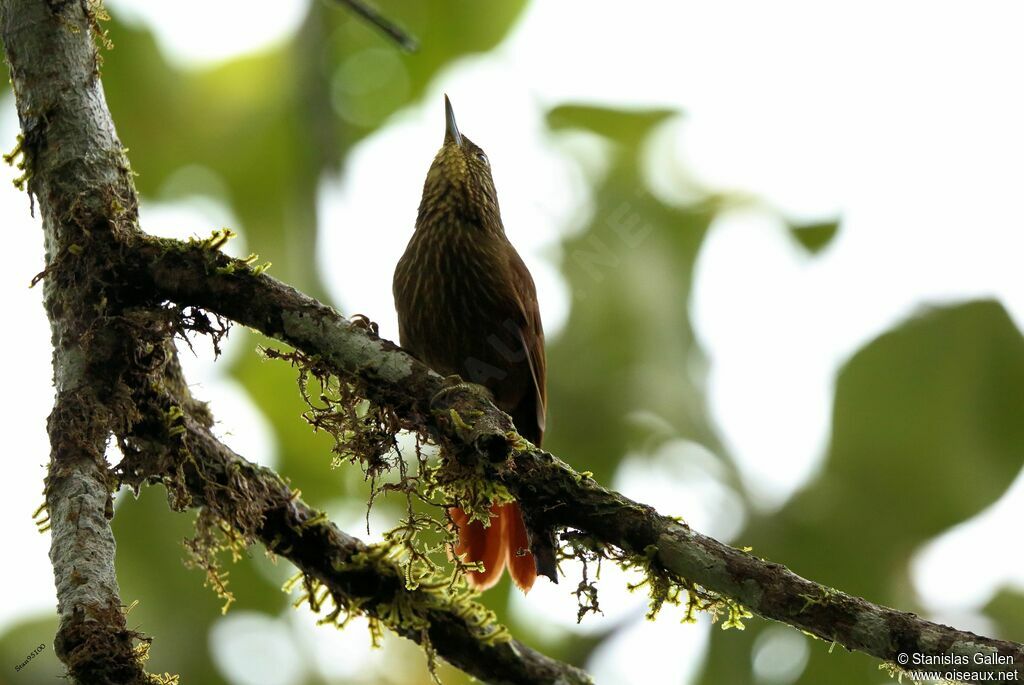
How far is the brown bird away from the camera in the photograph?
11.9 feet

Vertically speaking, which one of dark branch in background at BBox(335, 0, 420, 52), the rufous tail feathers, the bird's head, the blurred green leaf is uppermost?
the blurred green leaf

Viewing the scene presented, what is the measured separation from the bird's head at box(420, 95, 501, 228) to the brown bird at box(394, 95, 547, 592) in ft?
0.07

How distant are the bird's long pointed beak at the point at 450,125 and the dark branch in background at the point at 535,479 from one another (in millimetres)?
2278

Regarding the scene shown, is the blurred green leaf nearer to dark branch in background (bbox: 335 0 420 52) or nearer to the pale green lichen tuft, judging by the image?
dark branch in background (bbox: 335 0 420 52)

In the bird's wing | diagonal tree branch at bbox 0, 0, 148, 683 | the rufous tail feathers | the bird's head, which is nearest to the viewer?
diagonal tree branch at bbox 0, 0, 148, 683

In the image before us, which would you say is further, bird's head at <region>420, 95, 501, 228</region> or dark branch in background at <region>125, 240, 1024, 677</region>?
bird's head at <region>420, 95, 501, 228</region>

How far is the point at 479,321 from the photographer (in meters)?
3.83

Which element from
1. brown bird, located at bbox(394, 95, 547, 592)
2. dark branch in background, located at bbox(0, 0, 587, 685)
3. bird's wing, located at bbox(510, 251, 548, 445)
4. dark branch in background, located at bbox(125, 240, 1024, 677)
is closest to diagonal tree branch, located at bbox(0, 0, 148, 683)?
dark branch in background, located at bbox(0, 0, 587, 685)

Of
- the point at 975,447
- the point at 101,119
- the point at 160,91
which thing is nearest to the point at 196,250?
the point at 101,119

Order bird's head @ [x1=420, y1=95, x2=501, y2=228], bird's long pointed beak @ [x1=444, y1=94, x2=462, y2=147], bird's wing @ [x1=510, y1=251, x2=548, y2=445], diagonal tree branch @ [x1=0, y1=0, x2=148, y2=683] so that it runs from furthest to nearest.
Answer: bird's long pointed beak @ [x1=444, y1=94, x2=462, y2=147], bird's head @ [x1=420, y1=95, x2=501, y2=228], bird's wing @ [x1=510, y1=251, x2=548, y2=445], diagonal tree branch @ [x1=0, y1=0, x2=148, y2=683]

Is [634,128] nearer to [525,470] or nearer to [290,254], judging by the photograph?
[290,254]

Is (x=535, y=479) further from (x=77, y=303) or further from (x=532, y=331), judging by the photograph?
(x=532, y=331)

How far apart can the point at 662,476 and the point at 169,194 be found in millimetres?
2866

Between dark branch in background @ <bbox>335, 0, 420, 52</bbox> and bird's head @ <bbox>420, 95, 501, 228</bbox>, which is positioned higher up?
bird's head @ <bbox>420, 95, 501, 228</bbox>
